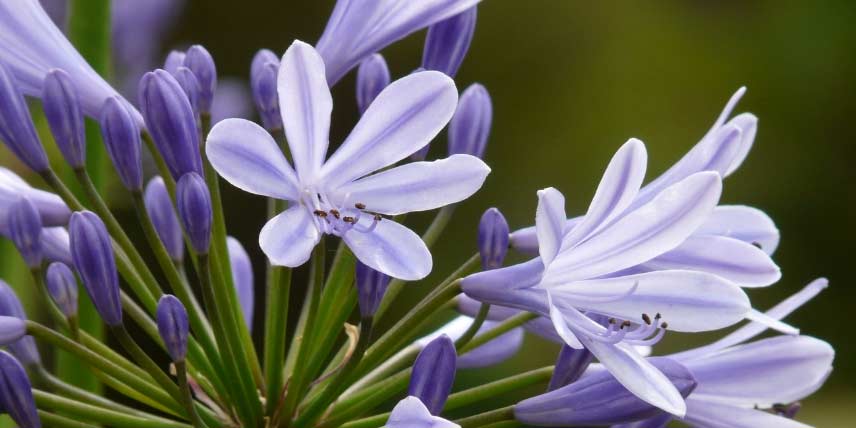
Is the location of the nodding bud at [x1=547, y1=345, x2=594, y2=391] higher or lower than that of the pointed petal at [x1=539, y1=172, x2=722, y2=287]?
lower

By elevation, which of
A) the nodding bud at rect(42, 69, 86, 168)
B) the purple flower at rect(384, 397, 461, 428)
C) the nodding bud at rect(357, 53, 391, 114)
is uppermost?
the nodding bud at rect(357, 53, 391, 114)

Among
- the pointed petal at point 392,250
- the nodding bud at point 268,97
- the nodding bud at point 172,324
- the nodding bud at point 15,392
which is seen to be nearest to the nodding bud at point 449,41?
the nodding bud at point 268,97

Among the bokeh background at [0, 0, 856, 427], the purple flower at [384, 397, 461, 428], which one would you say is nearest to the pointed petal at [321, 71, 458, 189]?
the purple flower at [384, 397, 461, 428]

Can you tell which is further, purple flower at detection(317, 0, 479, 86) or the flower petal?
purple flower at detection(317, 0, 479, 86)

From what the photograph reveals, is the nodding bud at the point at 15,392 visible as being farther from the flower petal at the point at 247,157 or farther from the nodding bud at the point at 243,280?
the nodding bud at the point at 243,280

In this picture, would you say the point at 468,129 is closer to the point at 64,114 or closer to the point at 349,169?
the point at 349,169

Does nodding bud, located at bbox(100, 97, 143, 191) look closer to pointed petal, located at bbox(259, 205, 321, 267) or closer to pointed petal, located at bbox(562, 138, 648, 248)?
pointed petal, located at bbox(259, 205, 321, 267)

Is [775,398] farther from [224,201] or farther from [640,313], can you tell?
[224,201]
